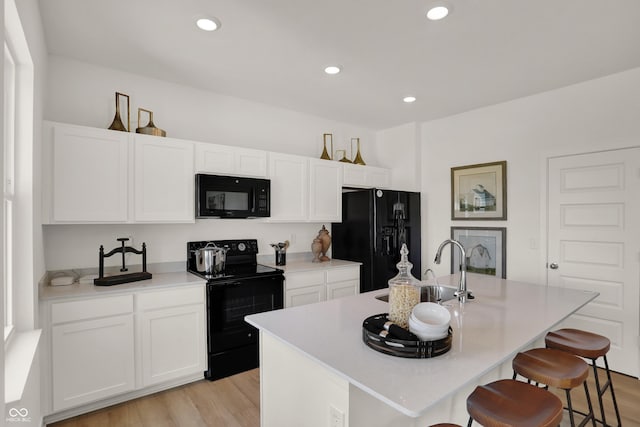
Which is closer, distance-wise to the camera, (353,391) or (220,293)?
(353,391)

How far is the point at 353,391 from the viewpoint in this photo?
1.21m

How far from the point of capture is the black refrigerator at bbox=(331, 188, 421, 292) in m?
3.76

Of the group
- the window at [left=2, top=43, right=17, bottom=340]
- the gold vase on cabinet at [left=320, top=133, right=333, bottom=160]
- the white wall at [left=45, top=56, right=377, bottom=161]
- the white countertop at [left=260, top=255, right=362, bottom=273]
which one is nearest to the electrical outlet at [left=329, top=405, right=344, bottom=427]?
the window at [left=2, top=43, right=17, bottom=340]

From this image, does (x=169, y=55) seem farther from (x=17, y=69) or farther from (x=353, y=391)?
(x=353, y=391)

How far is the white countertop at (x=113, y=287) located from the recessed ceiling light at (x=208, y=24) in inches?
73.7

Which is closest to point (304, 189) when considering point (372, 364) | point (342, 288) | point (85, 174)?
point (342, 288)

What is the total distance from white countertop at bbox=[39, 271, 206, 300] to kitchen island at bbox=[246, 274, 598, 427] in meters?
1.15

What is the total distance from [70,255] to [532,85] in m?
4.36

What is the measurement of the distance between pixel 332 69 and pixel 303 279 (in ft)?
6.56

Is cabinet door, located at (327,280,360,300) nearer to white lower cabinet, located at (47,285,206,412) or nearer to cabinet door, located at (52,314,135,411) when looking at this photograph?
white lower cabinet, located at (47,285,206,412)

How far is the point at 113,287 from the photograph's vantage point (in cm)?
242

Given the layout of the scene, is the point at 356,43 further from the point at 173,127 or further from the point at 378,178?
the point at 378,178

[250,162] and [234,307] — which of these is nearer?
[234,307]

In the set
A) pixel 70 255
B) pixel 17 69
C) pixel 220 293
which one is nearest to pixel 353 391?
pixel 220 293
